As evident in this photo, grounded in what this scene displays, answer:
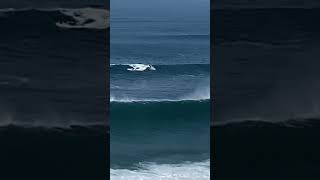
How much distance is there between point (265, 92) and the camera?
478 cm

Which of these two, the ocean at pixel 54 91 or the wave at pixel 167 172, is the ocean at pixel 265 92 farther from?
the wave at pixel 167 172

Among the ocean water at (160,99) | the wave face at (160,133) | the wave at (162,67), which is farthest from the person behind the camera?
the wave at (162,67)

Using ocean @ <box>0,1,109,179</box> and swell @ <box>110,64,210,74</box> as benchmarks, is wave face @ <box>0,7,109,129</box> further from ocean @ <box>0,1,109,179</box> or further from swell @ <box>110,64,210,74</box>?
swell @ <box>110,64,210,74</box>

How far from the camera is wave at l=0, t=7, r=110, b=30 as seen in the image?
4.71 metres

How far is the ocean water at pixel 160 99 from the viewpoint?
1470cm

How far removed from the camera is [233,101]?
4770 millimetres

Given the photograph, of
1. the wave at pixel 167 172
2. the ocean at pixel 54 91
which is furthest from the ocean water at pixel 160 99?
the ocean at pixel 54 91

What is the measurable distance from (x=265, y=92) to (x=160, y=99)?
16284 millimetres

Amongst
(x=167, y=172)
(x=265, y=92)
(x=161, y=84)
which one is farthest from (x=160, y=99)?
(x=265, y=92)

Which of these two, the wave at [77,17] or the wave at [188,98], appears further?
the wave at [188,98]

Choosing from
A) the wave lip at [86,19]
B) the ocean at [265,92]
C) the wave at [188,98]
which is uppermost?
the wave lip at [86,19]

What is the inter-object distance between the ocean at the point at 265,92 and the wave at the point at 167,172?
6.55m

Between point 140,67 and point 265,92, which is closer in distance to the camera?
point 265,92

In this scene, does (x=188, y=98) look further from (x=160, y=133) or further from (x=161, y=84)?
(x=160, y=133)
